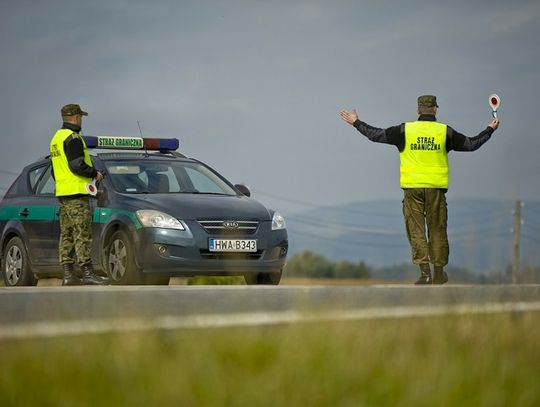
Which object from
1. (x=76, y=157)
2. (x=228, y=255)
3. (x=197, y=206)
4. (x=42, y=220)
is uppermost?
(x=76, y=157)

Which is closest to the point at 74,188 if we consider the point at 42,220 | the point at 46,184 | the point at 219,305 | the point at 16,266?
the point at 42,220

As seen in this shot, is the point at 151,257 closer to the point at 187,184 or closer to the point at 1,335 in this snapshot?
the point at 187,184

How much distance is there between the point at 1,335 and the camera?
7055 millimetres

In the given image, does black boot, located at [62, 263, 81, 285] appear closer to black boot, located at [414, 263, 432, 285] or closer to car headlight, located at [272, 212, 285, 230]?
car headlight, located at [272, 212, 285, 230]

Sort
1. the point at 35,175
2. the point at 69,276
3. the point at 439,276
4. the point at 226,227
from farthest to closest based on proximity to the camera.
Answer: the point at 35,175 → the point at 439,276 → the point at 69,276 → the point at 226,227

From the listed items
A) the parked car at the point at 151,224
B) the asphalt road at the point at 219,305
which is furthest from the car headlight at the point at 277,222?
the asphalt road at the point at 219,305

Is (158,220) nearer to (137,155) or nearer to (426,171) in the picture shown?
(137,155)

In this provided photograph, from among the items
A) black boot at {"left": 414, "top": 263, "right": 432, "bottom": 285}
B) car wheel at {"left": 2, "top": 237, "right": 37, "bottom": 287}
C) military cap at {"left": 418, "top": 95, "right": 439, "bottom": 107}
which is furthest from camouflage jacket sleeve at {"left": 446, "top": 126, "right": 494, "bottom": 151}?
car wheel at {"left": 2, "top": 237, "right": 37, "bottom": 287}

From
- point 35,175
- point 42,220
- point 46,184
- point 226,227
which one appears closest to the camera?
point 226,227

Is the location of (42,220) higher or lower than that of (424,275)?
higher

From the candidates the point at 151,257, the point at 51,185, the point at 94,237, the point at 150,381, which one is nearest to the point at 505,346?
the point at 150,381

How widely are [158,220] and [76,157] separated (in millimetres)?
1353

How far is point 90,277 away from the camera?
14250 mm

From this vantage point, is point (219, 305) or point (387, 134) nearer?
point (219, 305)
